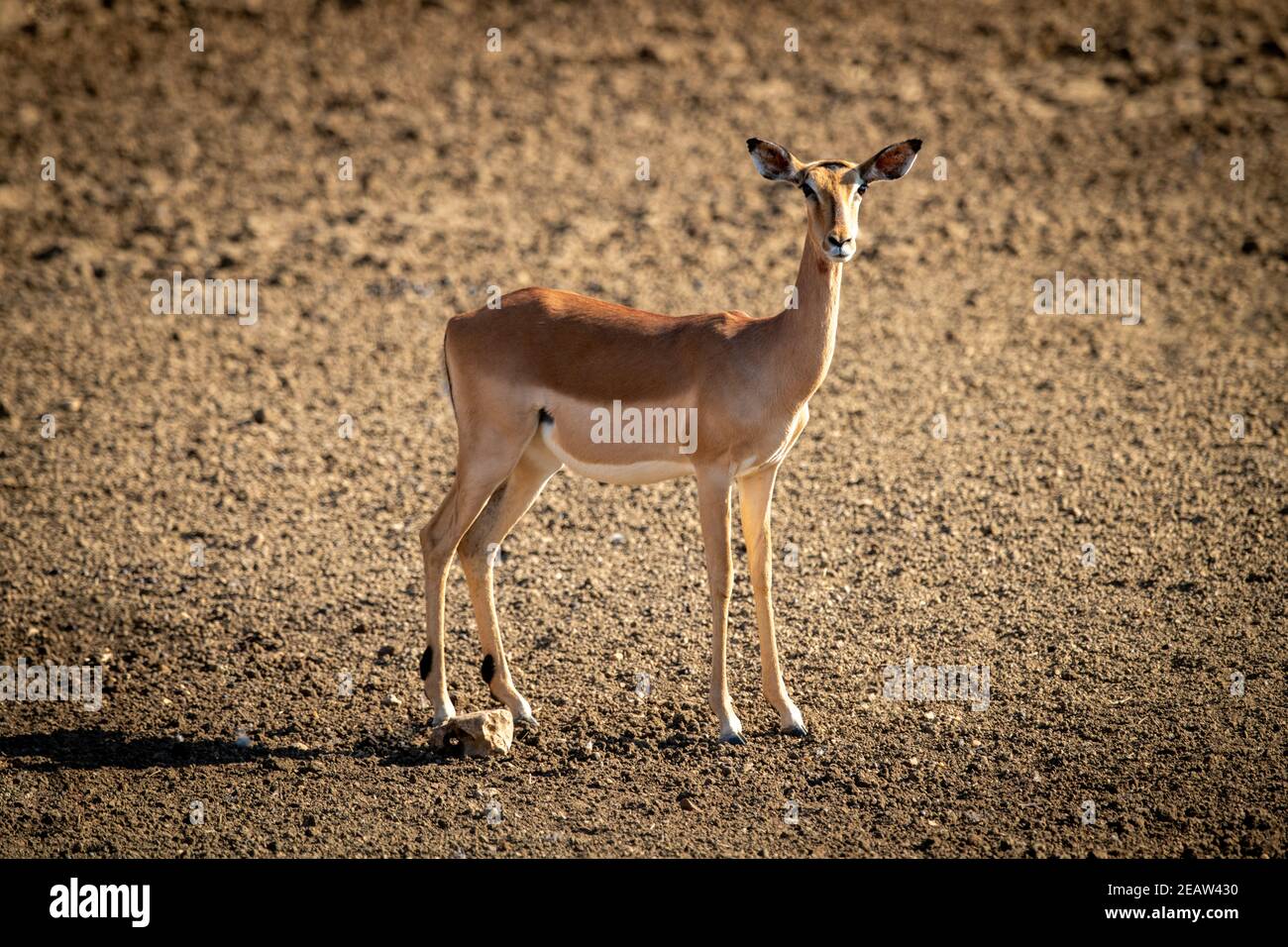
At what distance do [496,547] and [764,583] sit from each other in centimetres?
184

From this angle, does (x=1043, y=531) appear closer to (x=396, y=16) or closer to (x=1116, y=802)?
(x=1116, y=802)

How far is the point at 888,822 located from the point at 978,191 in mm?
12456

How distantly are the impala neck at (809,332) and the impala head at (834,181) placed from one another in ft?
0.87

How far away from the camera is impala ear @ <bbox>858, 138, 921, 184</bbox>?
366 inches

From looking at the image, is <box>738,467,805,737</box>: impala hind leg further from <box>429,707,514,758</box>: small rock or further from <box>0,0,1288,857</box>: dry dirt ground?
<box>429,707,514,758</box>: small rock

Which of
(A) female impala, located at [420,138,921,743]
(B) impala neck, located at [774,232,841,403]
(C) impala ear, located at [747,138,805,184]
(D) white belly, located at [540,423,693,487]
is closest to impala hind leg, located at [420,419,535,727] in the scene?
(A) female impala, located at [420,138,921,743]

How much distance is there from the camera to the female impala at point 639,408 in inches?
381

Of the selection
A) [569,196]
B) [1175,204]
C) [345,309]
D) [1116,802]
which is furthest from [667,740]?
[1175,204]

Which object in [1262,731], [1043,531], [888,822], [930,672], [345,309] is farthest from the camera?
[345,309]

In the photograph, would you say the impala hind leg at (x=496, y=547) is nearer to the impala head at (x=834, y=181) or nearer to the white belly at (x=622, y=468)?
the white belly at (x=622, y=468)

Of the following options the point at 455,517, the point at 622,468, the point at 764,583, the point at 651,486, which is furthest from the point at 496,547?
the point at 651,486

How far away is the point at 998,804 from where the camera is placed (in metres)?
9.16

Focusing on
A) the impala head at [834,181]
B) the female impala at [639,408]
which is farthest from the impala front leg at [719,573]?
the impala head at [834,181]

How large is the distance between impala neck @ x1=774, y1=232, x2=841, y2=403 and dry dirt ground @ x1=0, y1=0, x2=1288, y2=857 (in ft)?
7.61
